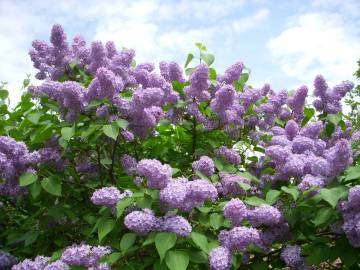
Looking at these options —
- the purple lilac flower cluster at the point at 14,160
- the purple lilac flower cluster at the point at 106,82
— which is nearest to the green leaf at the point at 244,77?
the purple lilac flower cluster at the point at 106,82

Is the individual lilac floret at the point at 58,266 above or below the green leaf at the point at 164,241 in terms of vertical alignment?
below

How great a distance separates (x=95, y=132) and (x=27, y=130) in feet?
3.44

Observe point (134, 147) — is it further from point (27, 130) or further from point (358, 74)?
point (358, 74)

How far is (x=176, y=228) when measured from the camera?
2965mm

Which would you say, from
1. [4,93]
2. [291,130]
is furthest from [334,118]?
[4,93]

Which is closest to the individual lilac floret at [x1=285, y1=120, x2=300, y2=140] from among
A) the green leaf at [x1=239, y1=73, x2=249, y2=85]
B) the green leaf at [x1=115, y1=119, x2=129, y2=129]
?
the green leaf at [x1=239, y1=73, x2=249, y2=85]

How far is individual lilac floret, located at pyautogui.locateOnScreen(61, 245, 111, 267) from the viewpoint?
311 centimetres

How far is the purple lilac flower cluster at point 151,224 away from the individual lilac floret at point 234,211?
371mm

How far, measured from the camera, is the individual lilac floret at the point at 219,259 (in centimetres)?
300

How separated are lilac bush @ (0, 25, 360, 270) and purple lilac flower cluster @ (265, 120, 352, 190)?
0.04ft

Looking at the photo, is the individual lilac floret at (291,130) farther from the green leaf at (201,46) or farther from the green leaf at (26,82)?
the green leaf at (26,82)

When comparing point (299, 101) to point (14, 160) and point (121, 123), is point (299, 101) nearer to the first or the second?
point (121, 123)

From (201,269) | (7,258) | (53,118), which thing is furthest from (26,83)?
(201,269)

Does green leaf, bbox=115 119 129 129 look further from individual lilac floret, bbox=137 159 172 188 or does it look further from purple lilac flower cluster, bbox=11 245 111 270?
purple lilac flower cluster, bbox=11 245 111 270
